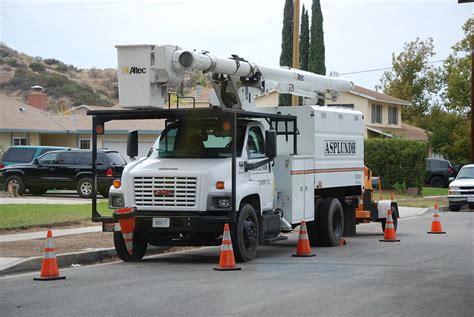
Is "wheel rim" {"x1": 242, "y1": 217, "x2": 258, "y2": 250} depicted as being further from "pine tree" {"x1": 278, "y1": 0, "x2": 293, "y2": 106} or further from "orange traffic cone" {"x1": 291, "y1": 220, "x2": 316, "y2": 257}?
"pine tree" {"x1": 278, "y1": 0, "x2": 293, "y2": 106}

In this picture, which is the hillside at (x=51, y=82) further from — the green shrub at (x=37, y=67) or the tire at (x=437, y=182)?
the tire at (x=437, y=182)

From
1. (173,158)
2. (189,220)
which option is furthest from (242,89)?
(189,220)

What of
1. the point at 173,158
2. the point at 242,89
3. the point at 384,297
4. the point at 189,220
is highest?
the point at 242,89

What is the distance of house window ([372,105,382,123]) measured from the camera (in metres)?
60.1

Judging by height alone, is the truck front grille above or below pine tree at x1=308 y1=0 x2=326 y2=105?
below

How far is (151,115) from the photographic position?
1512 centimetres

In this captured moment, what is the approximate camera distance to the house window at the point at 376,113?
60.1 m

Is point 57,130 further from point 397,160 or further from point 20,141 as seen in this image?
point 397,160

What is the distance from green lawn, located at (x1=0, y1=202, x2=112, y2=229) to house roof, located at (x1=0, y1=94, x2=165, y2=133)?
66.5ft

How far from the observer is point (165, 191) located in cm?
1488

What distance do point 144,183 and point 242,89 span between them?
3.11 metres

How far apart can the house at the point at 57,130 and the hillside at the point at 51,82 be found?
43969 millimetres

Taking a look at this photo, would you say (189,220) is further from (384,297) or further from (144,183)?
(384,297)

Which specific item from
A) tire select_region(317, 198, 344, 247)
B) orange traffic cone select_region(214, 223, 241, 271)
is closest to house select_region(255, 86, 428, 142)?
tire select_region(317, 198, 344, 247)
